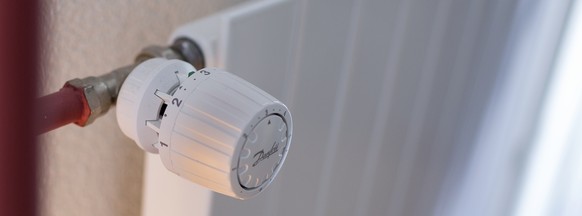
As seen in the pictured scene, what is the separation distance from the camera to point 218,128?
26cm

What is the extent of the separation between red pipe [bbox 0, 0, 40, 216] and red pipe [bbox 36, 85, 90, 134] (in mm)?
138

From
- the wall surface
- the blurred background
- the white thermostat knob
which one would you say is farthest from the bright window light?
the white thermostat knob

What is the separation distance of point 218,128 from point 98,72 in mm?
196

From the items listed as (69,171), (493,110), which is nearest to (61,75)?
(69,171)

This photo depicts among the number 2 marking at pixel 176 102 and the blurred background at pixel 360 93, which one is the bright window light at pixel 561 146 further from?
the number 2 marking at pixel 176 102

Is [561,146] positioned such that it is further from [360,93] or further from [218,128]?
[218,128]

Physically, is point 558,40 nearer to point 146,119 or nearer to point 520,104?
point 520,104

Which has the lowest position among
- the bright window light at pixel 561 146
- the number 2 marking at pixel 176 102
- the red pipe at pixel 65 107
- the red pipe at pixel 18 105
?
the bright window light at pixel 561 146

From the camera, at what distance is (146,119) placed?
289mm

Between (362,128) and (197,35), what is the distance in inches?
7.0

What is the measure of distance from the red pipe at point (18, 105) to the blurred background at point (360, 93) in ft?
0.37

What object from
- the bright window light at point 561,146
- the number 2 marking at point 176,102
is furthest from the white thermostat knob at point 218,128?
the bright window light at point 561,146

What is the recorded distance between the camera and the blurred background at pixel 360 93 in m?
0.40

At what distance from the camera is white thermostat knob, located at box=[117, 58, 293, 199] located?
257 millimetres
